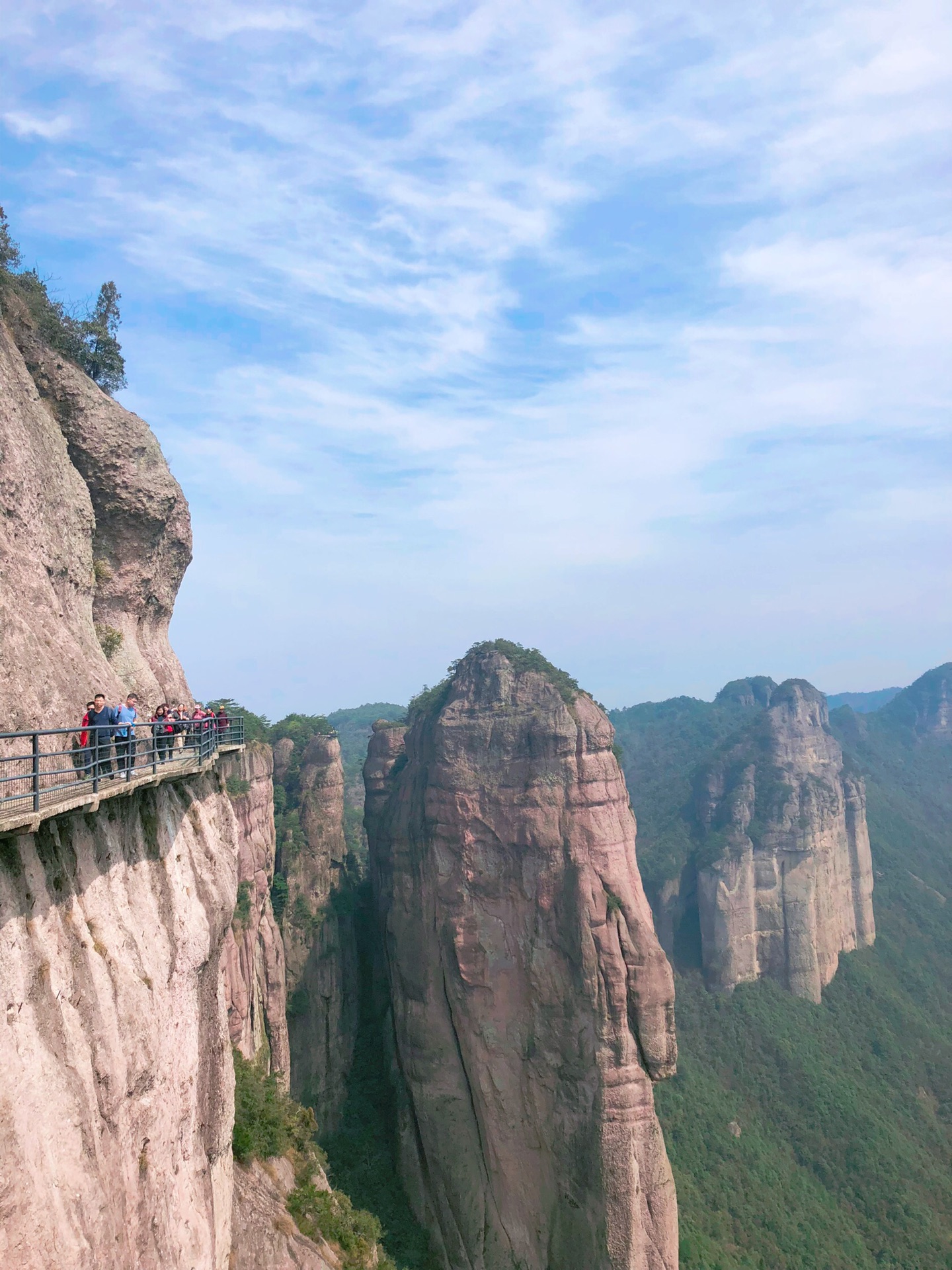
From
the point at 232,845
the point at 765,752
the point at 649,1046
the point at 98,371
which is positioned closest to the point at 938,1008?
the point at 765,752

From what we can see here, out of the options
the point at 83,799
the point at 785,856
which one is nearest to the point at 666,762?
the point at 785,856

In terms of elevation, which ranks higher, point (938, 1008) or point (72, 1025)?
point (72, 1025)

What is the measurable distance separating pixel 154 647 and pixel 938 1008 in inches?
3043

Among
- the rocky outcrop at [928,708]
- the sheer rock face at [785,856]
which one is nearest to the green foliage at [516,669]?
the sheer rock face at [785,856]

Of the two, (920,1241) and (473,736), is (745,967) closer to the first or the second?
(920,1241)

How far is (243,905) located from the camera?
3634 centimetres

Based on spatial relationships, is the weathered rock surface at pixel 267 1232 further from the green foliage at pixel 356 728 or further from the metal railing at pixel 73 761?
the green foliage at pixel 356 728

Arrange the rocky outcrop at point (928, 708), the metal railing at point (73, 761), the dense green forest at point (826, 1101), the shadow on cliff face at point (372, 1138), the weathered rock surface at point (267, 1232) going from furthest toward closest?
the rocky outcrop at point (928, 708)
the dense green forest at point (826, 1101)
the shadow on cliff face at point (372, 1138)
the weathered rock surface at point (267, 1232)
the metal railing at point (73, 761)

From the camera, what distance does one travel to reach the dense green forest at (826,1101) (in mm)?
47000

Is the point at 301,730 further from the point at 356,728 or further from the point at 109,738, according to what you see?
the point at 356,728

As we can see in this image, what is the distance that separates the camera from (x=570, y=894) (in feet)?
118

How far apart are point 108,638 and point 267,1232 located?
46.7 ft

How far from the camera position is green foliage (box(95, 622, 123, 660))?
65.4ft

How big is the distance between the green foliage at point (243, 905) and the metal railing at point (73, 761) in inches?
786
